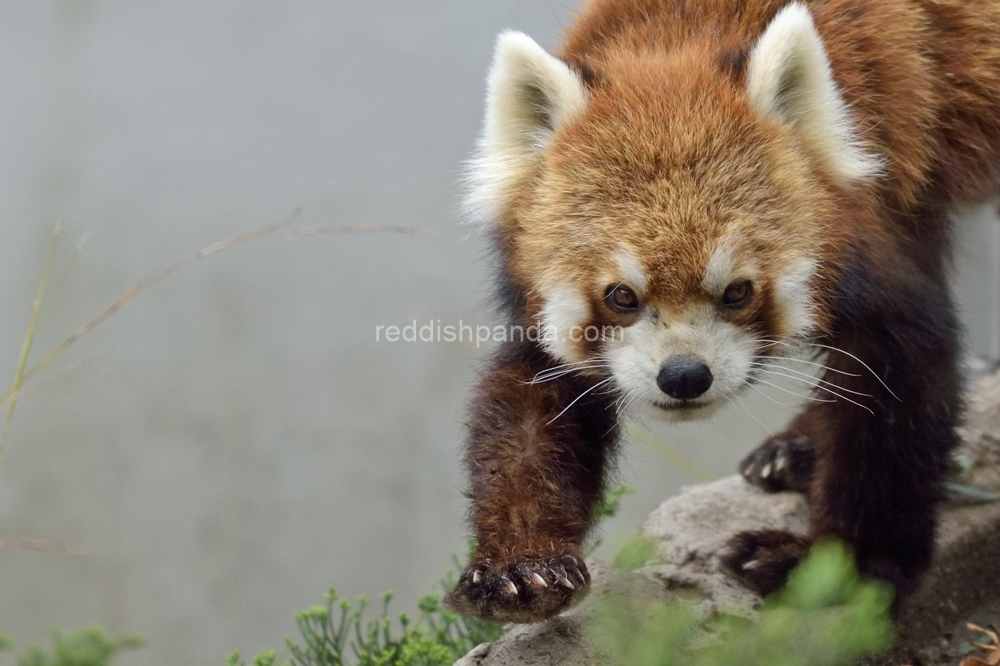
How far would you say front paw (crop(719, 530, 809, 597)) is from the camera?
1877 mm

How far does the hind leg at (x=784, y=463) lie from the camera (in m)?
2.32

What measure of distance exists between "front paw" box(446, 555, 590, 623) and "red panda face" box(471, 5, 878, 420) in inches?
12.7

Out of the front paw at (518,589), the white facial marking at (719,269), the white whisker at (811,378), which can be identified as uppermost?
the white facial marking at (719,269)

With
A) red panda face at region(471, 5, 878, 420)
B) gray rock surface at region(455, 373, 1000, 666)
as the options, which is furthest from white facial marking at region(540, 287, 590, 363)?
gray rock surface at region(455, 373, 1000, 666)

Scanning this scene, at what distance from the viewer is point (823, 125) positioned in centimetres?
157

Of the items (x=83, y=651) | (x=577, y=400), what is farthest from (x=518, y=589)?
(x=83, y=651)

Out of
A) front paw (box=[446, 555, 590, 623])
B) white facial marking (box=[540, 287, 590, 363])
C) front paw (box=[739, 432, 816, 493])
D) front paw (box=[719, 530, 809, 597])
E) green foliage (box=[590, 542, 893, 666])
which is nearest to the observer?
green foliage (box=[590, 542, 893, 666])

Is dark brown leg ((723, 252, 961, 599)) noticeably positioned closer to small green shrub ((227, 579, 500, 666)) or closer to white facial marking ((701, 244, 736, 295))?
white facial marking ((701, 244, 736, 295))

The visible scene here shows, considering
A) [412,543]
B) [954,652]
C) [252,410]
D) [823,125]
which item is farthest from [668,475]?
[823,125]

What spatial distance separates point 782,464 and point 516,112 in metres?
1.18

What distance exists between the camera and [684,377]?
146cm

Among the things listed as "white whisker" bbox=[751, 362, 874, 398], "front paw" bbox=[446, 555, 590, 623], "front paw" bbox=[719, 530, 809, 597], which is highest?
"white whisker" bbox=[751, 362, 874, 398]

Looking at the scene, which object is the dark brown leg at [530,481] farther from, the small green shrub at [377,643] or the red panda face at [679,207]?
the small green shrub at [377,643]

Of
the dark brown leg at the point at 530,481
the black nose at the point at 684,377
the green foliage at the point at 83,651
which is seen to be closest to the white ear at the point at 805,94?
the black nose at the point at 684,377
